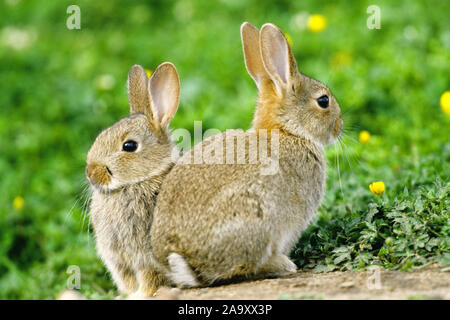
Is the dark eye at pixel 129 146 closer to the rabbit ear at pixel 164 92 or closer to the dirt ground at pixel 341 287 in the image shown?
the rabbit ear at pixel 164 92

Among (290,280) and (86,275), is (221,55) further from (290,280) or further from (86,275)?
(290,280)

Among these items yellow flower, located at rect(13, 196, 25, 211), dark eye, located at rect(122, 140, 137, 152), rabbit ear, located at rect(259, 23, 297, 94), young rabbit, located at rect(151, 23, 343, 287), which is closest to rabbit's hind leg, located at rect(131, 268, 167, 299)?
young rabbit, located at rect(151, 23, 343, 287)

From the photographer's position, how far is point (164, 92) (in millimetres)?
5590

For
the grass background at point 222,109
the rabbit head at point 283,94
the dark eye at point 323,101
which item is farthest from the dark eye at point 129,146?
the dark eye at point 323,101

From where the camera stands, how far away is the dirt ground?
4.36 m

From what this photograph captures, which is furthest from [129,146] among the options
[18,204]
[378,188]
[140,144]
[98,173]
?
[18,204]

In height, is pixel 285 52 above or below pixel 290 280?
above

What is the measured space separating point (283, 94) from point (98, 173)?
1606 mm

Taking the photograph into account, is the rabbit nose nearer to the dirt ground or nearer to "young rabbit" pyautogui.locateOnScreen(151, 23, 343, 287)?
"young rabbit" pyautogui.locateOnScreen(151, 23, 343, 287)

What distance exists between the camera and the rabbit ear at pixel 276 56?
543 cm

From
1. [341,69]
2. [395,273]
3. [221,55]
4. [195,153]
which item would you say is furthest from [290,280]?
[221,55]

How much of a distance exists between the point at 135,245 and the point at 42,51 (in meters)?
6.20

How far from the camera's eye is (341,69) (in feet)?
27.3

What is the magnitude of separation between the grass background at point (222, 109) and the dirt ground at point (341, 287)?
161 millimetres
